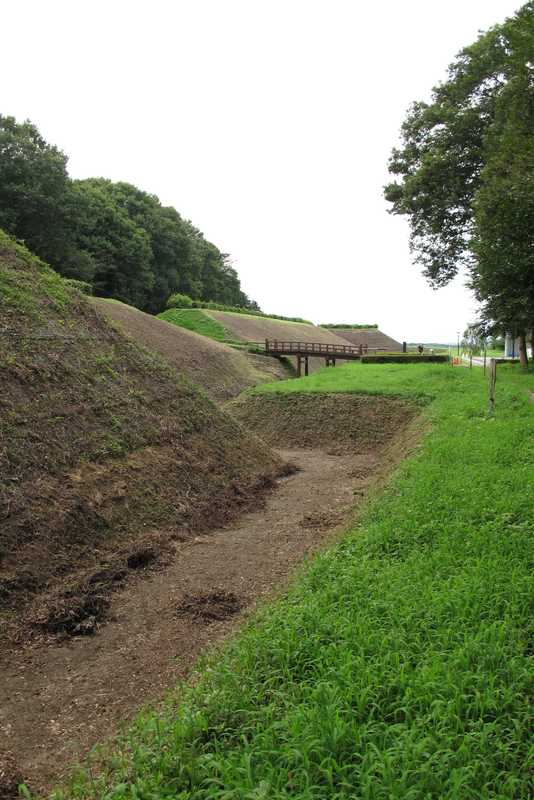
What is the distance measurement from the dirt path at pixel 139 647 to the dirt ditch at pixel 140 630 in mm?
11

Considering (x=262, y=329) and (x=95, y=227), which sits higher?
(x=95, y=227)

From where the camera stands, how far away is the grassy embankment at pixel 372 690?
2.62 metres

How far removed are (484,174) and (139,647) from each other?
18181 millimetres

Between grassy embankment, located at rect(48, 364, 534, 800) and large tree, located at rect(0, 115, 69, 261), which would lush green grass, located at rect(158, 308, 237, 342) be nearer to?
large tree, located at rect(0, 115, 69, 261)

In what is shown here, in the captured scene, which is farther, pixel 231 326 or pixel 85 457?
pixel 231 326

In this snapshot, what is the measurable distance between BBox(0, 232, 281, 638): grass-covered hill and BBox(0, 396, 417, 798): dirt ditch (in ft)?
0.82

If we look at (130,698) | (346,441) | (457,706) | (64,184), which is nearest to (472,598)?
(457,706)

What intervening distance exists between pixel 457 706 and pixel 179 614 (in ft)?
12.6

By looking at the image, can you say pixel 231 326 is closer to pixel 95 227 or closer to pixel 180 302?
pixel 180 302

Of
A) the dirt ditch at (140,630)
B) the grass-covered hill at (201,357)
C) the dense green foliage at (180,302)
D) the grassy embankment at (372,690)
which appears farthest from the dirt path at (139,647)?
the dense green foliage at (180,302)

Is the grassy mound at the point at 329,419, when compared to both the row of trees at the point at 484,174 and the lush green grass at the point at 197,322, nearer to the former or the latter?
the row of trees at the point at 484,174

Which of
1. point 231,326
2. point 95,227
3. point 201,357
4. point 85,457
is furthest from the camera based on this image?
point 95,227

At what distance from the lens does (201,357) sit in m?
33.6

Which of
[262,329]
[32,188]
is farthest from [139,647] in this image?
[262,329]
